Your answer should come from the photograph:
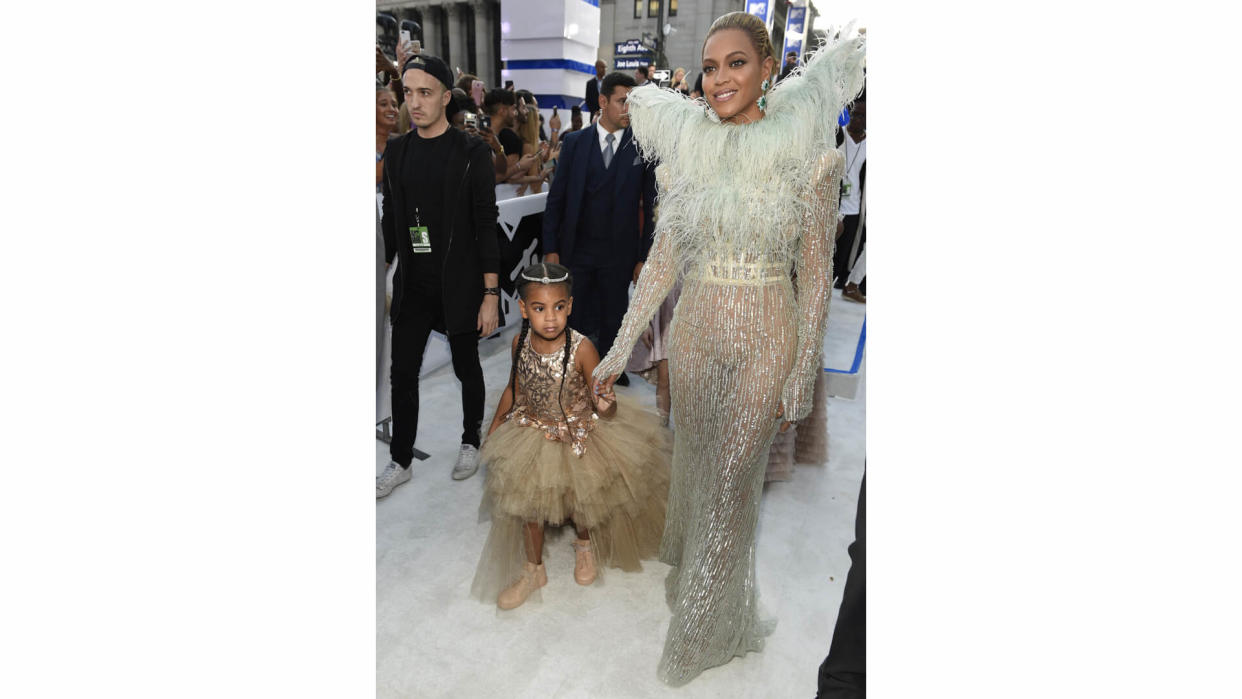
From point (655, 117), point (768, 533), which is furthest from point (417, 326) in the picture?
point (768, 533)

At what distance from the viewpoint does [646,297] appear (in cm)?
192

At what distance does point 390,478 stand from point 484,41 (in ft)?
119

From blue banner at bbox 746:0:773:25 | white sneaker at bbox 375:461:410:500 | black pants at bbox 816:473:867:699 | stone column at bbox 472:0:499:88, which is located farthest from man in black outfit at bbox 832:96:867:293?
stone column at bbox 472:0:499:88

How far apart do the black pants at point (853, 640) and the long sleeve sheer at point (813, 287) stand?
498 millimetres

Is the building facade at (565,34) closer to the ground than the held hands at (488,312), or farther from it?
farther from it

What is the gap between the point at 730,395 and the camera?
182 cm

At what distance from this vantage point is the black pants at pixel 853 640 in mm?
1179

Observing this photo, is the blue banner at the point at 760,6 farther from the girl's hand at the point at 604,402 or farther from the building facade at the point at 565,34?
the girl's hand at the point at 604,402

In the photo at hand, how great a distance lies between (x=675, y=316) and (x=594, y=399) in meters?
0.54

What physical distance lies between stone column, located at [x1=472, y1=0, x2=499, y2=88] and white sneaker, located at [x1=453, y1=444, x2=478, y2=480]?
33494 millimetres

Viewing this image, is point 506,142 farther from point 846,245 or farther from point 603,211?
point 846,245

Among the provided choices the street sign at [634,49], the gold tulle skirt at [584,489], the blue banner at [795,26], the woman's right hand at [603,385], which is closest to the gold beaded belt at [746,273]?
the woman's right hand at [603,385]

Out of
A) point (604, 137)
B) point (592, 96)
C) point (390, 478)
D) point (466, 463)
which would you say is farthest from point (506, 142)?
point (390, 478)

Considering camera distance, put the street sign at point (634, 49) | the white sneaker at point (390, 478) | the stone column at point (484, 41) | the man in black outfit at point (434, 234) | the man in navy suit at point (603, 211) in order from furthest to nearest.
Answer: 1. the stone column at point (484, 41)
2. the street sign at point (634, 49)
3. the man in navy suit at point (603, 211)
4. the white sneaker at point (390, 478)
5. the man in black outfit at point (434, 234)
